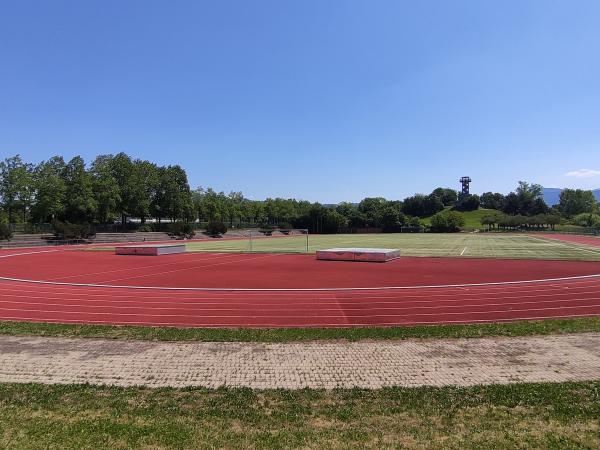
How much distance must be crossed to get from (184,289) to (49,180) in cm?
5879

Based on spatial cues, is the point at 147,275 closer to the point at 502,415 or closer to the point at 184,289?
the point at 184,289

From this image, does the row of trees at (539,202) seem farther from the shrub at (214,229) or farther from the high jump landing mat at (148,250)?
the high jump landing mat at (148,250)

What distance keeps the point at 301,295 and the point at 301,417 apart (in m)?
11.2

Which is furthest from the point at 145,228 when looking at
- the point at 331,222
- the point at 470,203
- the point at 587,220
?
the point at 470,203

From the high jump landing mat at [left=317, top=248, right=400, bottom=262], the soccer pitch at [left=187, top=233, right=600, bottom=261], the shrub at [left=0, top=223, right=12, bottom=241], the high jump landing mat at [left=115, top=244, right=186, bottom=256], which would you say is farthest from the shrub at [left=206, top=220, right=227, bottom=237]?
the high jump landing mat at [left=317, top=248, right=400, bottom=262]

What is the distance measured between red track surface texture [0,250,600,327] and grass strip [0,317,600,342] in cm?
106

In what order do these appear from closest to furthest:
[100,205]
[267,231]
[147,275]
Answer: [147,275]
[100,205]
[267,231]

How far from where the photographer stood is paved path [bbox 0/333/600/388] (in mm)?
8297

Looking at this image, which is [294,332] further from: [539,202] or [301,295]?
[539,202]

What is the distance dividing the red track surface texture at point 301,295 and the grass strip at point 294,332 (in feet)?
3.47

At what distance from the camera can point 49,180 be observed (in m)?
67.8

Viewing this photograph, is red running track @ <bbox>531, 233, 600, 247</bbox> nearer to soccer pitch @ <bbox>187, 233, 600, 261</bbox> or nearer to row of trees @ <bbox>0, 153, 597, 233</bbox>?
soccer pitch @ <bbox>187, 233, 600, 261</bbox>

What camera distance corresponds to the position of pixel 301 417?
661 cm

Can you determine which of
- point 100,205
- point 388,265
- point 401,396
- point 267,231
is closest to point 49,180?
point 100,205
